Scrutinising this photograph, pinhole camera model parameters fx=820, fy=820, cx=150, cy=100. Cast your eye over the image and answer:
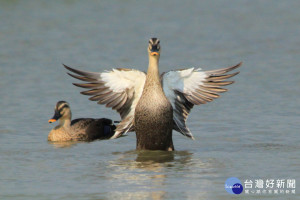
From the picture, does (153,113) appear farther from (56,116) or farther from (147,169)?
(56,116)

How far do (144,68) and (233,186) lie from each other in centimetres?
943

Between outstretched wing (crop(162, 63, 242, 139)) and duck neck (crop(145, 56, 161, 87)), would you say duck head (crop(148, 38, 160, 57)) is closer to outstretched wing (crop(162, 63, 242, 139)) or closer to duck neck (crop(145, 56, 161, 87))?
duck neck (crop(145, 56, 161, 87))

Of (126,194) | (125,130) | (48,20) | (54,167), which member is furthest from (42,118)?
(48,20)

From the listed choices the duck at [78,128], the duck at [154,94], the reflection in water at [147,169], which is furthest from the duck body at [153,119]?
the duck at [78,128]

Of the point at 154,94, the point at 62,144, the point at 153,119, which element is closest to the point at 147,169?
the point at 153,119

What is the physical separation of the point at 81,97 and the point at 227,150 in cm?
535

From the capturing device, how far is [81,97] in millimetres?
16828

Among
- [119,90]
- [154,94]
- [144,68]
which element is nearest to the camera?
[154,94]

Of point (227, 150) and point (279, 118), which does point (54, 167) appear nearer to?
point (227, 150)

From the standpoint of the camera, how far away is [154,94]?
12.0m

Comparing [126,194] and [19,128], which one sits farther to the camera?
[19,128]

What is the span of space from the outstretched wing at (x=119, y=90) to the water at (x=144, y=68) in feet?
1.74

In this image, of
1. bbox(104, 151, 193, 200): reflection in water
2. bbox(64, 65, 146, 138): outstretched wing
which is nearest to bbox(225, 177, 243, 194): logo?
bbox(104, 151, 193, 200): reflection in water

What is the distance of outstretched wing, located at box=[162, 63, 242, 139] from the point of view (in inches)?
493
